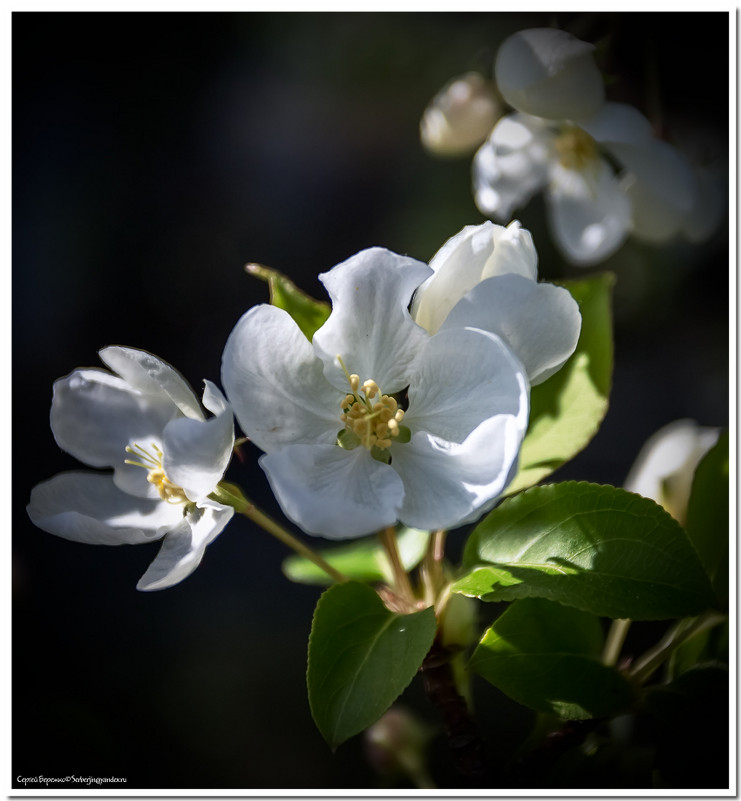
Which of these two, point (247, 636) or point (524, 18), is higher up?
point (524, 18)

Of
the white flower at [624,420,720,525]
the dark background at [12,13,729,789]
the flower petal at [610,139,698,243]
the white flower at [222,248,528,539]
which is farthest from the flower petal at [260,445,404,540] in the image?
the dark background at [12,13,729,789]

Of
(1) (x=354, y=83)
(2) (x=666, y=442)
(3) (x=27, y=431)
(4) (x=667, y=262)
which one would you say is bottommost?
(3) (x=27, y=431)

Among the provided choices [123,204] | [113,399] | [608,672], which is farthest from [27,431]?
[608,672]

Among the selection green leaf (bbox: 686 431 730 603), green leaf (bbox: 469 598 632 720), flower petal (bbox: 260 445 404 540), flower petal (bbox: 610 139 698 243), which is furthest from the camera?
flower petal (bbox: 610 139 698 243)

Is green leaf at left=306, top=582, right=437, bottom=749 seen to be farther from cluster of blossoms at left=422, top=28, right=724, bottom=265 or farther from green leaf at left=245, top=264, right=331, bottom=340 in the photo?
cluster of blossoms at left=422, top=28, right=724, bottom=265

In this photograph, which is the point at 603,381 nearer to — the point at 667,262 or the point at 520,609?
the point at 520,609

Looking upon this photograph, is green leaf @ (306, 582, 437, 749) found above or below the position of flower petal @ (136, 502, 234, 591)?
below

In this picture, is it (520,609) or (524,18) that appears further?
(524,18)
